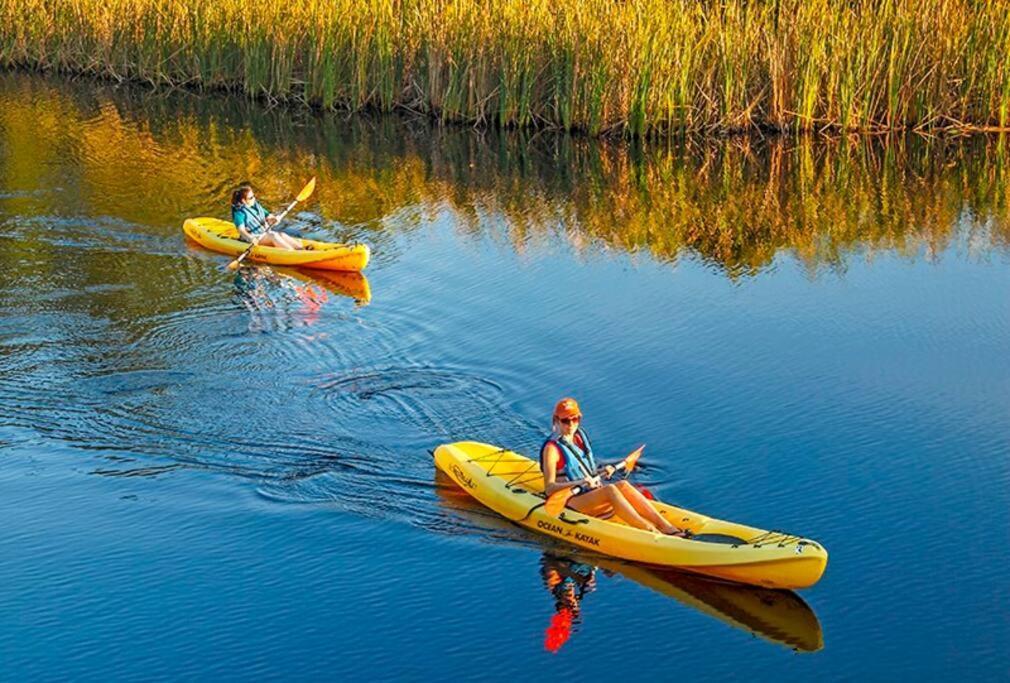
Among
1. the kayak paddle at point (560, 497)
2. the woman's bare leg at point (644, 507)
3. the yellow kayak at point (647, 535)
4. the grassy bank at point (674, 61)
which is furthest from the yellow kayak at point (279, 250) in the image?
the woman's bare leg at point (644, 507)

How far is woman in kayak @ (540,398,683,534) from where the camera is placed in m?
9.58

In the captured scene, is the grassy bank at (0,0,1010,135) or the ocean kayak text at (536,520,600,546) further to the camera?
the grassy bank at (0,0,1010,135)

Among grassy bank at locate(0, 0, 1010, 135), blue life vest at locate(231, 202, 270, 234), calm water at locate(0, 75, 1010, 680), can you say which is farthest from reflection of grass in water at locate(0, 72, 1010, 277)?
blue life vest at locate(231, 202, 270, 234)

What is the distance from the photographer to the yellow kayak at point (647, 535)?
8953 millimetres

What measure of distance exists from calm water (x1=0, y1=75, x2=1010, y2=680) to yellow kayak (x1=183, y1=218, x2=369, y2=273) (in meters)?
0.23

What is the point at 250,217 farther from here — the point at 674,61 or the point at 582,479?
the point at 582,479

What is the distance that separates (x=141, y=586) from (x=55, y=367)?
419cm

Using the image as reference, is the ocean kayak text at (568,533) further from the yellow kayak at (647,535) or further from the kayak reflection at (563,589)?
the kayak reflection at (563,589)

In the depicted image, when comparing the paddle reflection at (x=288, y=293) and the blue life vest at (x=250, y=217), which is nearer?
the paddle reflection at (x=288, y=293)

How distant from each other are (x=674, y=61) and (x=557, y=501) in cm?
1279

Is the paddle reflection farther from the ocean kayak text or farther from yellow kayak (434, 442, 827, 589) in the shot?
the ocean kayak text

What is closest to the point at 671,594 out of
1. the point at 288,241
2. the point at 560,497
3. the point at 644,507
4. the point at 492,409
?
the point at 644,507

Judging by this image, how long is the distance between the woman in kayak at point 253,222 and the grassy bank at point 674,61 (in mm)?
6342

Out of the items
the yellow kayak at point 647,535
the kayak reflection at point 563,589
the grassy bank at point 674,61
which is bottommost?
the kayak reflection at point 563,589
